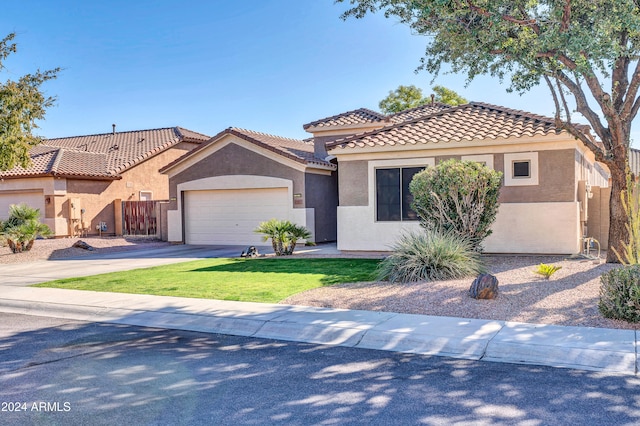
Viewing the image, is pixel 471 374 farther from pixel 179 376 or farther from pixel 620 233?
pixel 620 233

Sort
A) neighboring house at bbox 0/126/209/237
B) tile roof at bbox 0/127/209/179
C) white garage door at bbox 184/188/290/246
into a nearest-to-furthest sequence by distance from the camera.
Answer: white garage door at bbox 184/188/290/246, neighboring house at bbox 0/126/209/237, tile roof at bbox 0/127/209/179

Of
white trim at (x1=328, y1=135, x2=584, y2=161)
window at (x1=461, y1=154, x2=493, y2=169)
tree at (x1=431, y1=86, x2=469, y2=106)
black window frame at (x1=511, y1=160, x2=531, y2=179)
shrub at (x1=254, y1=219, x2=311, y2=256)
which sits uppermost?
tree at (x1=431, y1=86, x2=469, y2=106)

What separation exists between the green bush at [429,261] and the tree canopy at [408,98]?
98.9ft

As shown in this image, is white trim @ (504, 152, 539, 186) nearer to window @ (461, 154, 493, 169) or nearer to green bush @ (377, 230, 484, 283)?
window @ (461, 154, 493, 169)

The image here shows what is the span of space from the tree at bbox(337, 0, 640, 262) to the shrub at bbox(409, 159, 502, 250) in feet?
6.71

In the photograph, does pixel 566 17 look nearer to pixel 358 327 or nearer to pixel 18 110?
pixel 358 327

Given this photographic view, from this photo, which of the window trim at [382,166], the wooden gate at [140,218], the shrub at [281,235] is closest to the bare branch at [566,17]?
the window trim at [382,166]

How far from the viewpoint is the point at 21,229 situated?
19.7 meters

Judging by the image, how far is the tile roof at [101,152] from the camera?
2656 cm

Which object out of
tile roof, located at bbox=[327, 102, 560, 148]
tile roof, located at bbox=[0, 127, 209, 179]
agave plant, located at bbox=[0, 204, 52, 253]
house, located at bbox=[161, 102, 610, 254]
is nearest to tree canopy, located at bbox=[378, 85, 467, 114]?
tile roof, located at bbox=[0, 127, 209, 179]

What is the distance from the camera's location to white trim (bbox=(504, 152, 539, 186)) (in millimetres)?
14695

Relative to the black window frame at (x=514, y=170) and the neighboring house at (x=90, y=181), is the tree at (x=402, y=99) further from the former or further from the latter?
the black window frame at (x=514, y=170)

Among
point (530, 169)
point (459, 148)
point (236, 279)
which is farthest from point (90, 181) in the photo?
point (530, 169)

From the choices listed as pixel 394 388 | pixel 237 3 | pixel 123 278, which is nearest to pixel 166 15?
pixel 237 3
